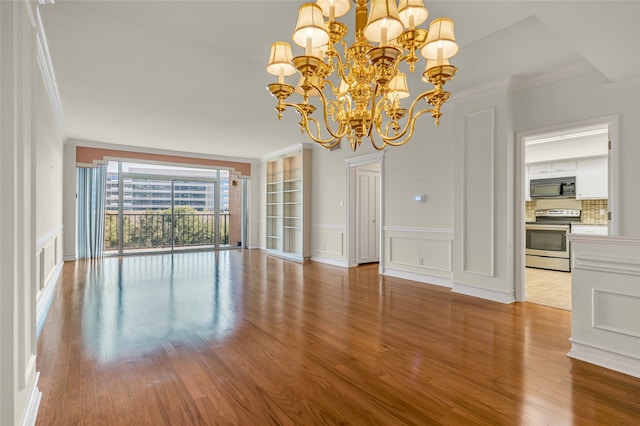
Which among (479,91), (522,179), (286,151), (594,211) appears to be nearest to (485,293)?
(522,179)

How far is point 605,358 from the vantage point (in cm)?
241

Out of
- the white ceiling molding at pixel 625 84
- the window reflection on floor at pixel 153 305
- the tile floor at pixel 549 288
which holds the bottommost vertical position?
the tile floor at pixel 549 288

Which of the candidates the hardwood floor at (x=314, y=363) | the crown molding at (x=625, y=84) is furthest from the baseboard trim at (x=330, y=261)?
the crown molding at (x=625, y=84)

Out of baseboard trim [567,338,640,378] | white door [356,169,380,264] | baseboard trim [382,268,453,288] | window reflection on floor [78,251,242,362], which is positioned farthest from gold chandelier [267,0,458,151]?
white door [356,169,380,264]

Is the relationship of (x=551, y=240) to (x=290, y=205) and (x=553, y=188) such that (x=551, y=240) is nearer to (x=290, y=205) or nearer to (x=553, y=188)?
(x=553, y=188)

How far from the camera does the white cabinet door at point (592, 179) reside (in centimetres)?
596

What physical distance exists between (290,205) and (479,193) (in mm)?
5219

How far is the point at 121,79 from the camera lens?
13.1ft

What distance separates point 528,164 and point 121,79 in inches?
303

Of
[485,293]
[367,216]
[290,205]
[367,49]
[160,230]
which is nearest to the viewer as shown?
[367,49]

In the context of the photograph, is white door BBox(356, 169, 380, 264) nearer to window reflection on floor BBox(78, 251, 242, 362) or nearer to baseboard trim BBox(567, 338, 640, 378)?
window reflection on floor BBox(78, 251, 242, 362)

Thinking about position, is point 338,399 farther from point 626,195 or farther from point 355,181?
point 355,181

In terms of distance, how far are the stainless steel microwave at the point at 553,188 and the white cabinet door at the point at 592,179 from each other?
0.35ft

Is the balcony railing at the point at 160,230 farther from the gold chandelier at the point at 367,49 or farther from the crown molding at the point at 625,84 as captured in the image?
the crown molding at the point at 625,84
